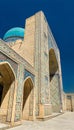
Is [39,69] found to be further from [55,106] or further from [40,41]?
[55,106]

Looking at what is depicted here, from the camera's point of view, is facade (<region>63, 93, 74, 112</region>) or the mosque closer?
the mosque

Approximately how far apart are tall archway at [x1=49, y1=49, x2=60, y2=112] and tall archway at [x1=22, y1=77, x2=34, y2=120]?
26.3ft

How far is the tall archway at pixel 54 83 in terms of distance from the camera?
14965mm

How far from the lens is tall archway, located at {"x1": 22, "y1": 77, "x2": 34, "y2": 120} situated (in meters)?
7.47

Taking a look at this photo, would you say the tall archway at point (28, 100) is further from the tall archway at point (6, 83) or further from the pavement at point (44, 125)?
the tall archway at point (6, 83)

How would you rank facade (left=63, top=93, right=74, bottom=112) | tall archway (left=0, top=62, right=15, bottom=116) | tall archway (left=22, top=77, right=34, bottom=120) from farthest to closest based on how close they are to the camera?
facade (left=63, top=93, right=74, bottom=112), tall archway (left=22, top=77, right=34, bottom=120), tall archway (left=0, top=62, right=15, bottom=116)

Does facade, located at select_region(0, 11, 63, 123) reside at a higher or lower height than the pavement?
higher

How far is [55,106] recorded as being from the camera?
14891 mm

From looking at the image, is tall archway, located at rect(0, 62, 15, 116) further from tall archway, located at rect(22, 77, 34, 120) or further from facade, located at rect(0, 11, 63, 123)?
tall archway, located at rect(22, 77, 34, 120)

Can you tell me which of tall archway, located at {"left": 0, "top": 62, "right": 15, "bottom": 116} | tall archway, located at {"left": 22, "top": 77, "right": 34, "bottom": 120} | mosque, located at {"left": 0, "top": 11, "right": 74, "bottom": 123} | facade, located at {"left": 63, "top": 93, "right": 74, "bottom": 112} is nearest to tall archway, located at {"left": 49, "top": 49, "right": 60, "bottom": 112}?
mosque, located at {"left": 0, "top": 11, "right": 74, "bottom": 123}

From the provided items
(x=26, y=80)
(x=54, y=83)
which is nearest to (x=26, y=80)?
(x=26, y=80)

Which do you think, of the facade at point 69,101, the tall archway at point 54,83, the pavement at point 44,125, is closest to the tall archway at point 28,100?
the pavement at point 44,125

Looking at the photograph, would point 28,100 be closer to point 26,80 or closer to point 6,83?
point 26,80

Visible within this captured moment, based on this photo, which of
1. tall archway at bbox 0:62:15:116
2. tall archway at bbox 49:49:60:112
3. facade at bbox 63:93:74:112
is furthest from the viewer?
facade at bbox 63:93:74:112
